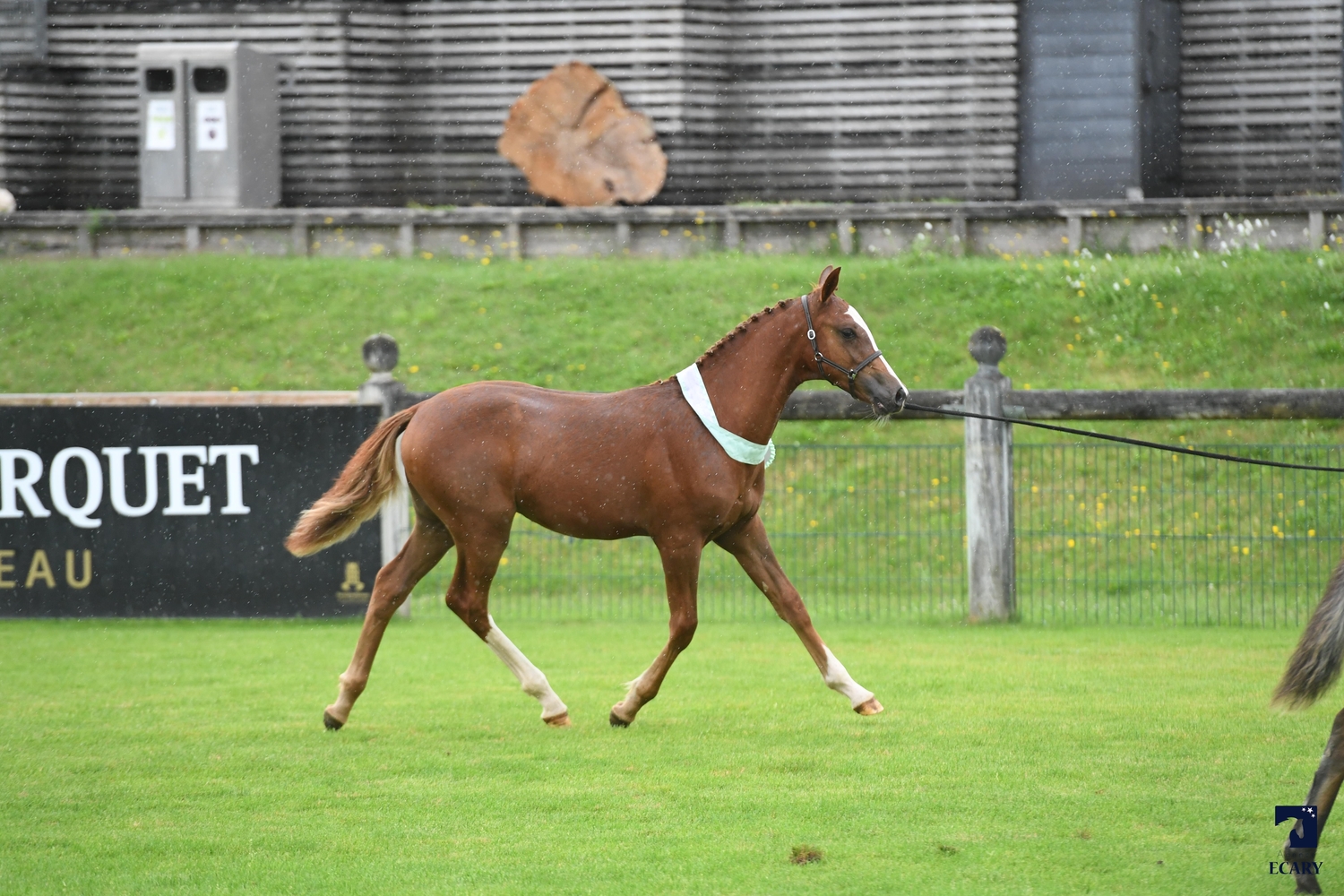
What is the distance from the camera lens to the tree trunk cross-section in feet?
66.8

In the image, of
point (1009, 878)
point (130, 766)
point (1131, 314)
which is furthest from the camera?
point (1131, 314)

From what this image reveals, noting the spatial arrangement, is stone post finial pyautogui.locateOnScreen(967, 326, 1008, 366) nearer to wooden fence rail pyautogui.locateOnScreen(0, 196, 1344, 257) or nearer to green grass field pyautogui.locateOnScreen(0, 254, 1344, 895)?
green grass field pyautogui.locateOnScreen(0, 254, 1344, 895)

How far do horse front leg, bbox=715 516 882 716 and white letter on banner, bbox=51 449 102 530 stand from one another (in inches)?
209

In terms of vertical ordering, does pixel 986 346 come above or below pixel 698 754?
above

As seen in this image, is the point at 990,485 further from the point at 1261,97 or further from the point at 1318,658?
the point at 1261,97

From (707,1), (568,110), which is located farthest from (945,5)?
(568,110)

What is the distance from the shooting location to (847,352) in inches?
257

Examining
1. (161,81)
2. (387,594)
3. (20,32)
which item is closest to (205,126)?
(161,81)

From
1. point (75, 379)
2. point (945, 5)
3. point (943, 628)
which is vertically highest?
point (945, 5)

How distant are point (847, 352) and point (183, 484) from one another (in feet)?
18.5

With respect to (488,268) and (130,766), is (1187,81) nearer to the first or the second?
(488,268)

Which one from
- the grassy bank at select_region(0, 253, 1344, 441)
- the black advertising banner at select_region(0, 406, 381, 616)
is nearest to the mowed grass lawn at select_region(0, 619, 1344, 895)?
the black advertising banner at select_region(0, 406, 381, 616)

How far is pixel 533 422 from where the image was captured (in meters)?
6.86

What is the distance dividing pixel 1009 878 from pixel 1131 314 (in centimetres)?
1155
